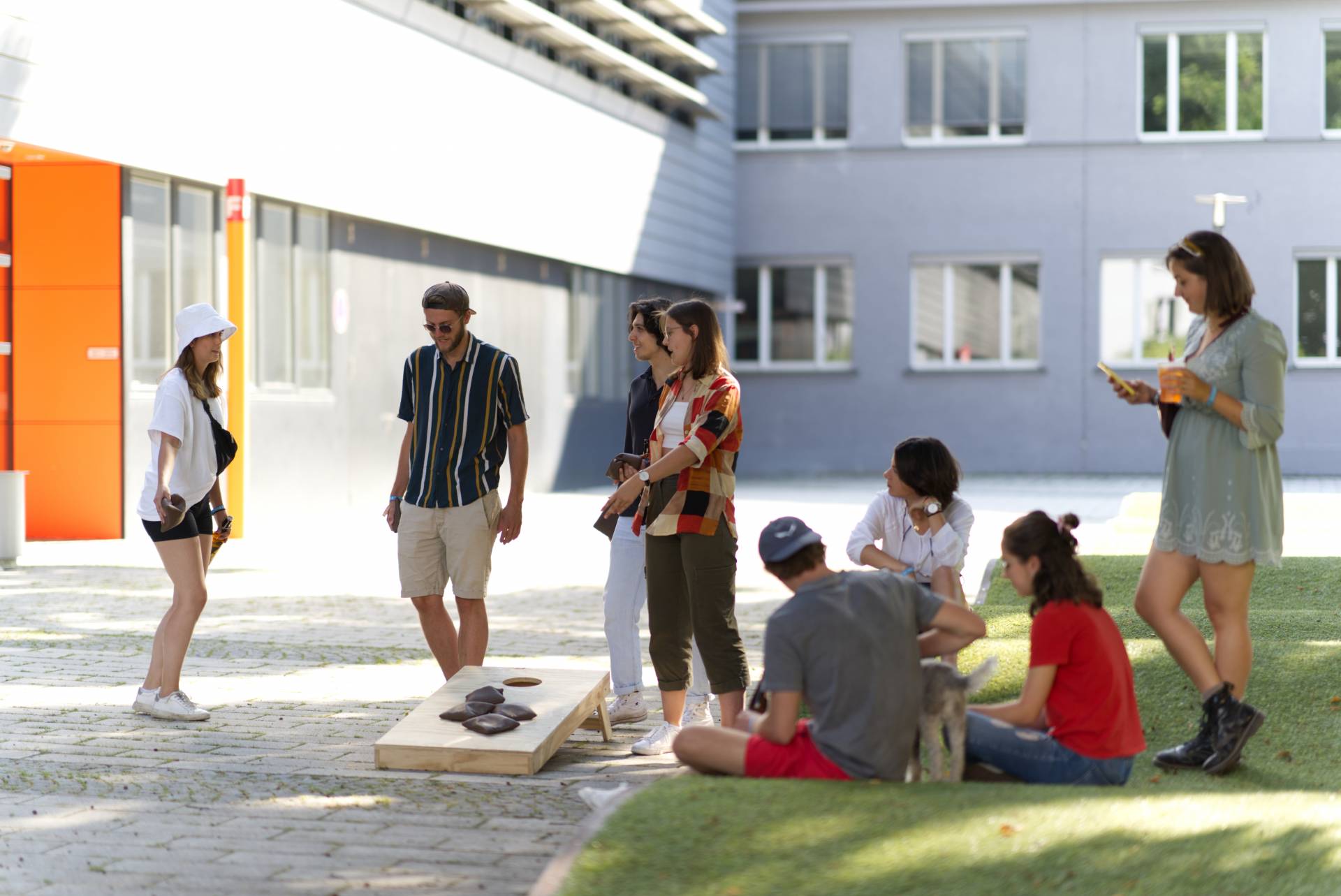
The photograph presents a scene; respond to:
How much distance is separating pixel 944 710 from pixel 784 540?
0.66m

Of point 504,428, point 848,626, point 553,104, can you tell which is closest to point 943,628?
point 848,626

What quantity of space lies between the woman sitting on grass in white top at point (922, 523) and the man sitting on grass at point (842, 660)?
1111mm

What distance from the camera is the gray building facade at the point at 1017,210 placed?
28.3 m

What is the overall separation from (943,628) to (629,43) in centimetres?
2150

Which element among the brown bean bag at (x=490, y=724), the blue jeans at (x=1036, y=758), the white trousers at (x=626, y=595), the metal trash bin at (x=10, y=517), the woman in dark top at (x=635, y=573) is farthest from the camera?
the metal trash bin at (x=10, y=517)

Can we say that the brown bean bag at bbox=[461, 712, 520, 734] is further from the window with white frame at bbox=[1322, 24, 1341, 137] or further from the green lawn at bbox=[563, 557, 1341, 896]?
the window with white frame at bbox=[1322, 24, 1341, 137]

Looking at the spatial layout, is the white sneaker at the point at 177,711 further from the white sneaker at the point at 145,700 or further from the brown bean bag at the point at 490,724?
the brown bean bag at the point at 490,724

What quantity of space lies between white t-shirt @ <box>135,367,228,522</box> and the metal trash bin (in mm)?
6459

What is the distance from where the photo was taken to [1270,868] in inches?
173

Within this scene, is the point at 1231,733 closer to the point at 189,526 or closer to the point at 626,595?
the point at 626,595

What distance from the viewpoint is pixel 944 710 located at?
16.1 ft

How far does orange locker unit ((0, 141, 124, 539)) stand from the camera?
595 inches

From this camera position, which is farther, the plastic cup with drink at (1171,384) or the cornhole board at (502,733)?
the cornhole board at (502,733)

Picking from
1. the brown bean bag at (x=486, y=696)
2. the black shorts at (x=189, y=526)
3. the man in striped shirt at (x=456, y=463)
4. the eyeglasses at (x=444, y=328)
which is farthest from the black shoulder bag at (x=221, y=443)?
the brown bean bag at (x=486, y=696)
